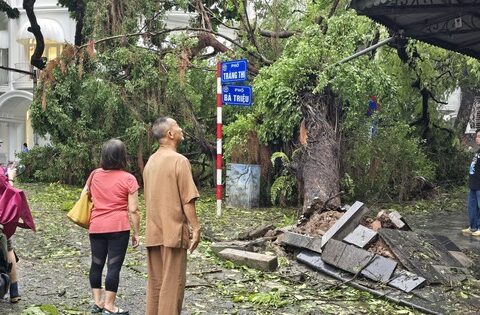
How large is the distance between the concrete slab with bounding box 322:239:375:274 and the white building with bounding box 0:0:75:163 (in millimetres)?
26628

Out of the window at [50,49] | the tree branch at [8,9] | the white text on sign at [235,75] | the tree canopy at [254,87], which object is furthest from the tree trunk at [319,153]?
the window at [50,49]

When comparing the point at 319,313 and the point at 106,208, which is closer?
the point at 106,208

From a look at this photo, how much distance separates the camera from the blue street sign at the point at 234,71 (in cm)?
1046

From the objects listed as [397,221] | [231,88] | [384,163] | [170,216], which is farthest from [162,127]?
[384,163]

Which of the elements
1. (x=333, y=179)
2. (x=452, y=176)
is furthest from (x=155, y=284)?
(x=452, y=176)

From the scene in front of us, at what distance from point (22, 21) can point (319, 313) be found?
3198 cm

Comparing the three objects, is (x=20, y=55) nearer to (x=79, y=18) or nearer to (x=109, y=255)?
(x=79, y=18)

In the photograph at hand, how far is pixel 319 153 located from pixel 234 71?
2.15 meters

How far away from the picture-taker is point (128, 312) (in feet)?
16.8

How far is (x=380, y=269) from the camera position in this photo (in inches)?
249

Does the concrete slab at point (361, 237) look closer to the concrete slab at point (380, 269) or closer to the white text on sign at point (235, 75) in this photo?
the concrete slab at point (380, 269)

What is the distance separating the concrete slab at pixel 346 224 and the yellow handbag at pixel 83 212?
2949mm

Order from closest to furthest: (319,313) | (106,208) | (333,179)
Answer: (106,208) < (319,313) < (333,179)

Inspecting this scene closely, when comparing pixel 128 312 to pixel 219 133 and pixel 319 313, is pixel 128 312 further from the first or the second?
pixel 219 133
